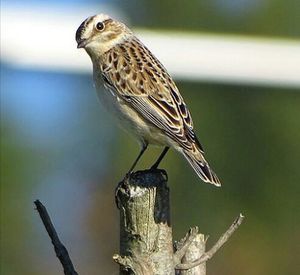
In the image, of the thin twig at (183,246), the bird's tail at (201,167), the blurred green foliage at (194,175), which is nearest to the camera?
Result: the thin twig at (183,246)

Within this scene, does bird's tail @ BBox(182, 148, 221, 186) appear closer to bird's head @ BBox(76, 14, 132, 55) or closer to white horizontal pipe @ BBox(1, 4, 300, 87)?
bird's head @ BBox(76, 14, 132, 55)

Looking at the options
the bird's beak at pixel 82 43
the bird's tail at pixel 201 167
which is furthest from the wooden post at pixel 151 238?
the bird's beak at pixel 82 43

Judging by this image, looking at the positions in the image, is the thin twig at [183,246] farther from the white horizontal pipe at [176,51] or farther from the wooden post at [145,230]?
the white horizontal pipe at [176,51]

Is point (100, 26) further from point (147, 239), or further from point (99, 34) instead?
point (147, 239)

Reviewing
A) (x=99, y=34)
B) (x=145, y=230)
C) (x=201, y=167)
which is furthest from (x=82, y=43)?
(x=145, y=230)

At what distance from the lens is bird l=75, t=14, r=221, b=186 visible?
6.71 meters

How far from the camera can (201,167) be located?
6.52m

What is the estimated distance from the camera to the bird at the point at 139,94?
6715 mm

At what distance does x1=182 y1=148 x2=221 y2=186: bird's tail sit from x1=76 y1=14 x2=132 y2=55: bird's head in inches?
37.8

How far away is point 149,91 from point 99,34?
0.53m

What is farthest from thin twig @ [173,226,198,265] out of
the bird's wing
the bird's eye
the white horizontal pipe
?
the white horizontal pipe

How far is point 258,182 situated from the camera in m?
13.3

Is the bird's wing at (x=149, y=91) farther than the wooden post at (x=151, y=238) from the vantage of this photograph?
Yes

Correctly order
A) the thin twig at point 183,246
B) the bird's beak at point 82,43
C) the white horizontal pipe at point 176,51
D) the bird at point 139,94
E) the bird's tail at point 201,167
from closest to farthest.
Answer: the thin twig at point 183,246 → the bird's tail at point 201,167 → the bird at point 139,94 → the bird's beak at point 82,43 → the white horizontal pipe at point 176,51
